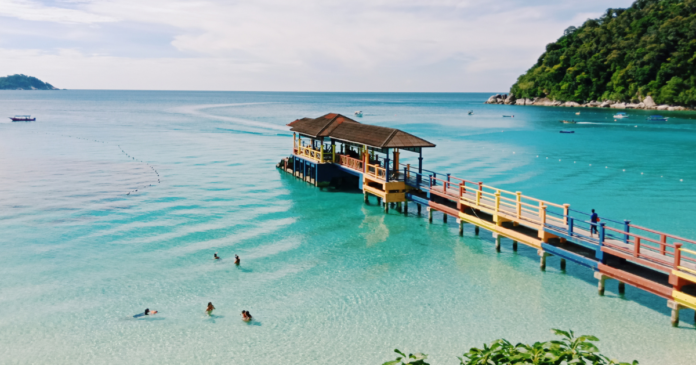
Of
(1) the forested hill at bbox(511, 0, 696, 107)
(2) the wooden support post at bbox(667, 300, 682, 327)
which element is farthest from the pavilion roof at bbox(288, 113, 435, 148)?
(1) the forested hill at bbox(511, 0, 696, 107)

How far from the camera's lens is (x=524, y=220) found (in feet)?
76.2

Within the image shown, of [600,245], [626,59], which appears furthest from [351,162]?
[626,59]

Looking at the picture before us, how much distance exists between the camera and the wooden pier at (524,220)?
1759 centimetres

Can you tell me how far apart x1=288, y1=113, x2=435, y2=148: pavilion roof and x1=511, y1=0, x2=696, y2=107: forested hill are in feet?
395

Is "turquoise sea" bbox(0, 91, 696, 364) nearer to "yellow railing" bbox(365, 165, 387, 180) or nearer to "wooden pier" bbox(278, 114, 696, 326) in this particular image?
"wooden pier" bbox(278, 114, 696, 326)

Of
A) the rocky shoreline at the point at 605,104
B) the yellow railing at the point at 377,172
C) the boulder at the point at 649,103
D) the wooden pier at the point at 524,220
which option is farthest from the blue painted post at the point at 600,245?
the boulder at the point at 649,103

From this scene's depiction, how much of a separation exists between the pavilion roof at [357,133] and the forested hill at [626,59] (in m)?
120

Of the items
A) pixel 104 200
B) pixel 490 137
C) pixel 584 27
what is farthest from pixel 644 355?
pixel 584 27

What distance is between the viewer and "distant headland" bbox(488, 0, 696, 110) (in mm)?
128250

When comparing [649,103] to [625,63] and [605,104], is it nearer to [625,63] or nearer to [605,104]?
[625,63]

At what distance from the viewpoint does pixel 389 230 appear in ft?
95.0

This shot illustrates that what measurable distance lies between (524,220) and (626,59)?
14370 cm

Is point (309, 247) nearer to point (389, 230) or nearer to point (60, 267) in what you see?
point (389, 230)

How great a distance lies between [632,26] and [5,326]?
175 metres
